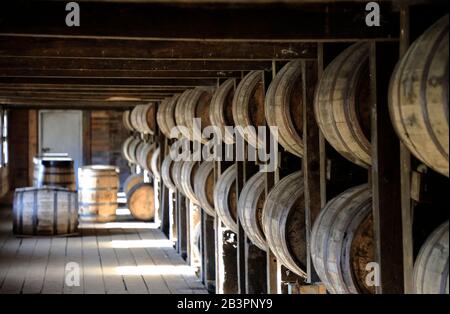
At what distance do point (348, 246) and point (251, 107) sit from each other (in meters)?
2.51

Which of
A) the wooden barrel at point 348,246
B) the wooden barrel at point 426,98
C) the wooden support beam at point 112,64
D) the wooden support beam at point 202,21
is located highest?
the wooden support beam at point 112,64

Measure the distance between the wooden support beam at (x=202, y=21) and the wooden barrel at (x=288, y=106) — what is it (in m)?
0.97

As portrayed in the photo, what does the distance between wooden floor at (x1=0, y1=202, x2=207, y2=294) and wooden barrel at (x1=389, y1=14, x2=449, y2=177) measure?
6.26 metres

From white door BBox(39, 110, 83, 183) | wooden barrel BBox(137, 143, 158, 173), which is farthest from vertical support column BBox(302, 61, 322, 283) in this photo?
white door BBox(39, 110, 83, 183)

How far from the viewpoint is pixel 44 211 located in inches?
527

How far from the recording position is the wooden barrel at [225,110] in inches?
286

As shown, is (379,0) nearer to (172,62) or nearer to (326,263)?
(326,263)

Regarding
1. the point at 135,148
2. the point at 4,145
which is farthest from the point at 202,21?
the point at 4,145

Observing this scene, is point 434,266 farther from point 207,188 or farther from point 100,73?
point 207,188

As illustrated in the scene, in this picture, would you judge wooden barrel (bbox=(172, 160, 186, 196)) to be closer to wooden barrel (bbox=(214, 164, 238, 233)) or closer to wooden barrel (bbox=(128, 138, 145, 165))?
wooden barrel (bbox=(214, 164, 238, 233))

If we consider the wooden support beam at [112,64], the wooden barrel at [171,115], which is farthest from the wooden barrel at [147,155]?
the wooden support beam at [112,64]

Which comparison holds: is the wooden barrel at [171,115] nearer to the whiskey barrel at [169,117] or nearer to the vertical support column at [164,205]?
the whiskey barrel at [169,117]

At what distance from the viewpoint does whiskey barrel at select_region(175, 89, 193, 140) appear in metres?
9.52
